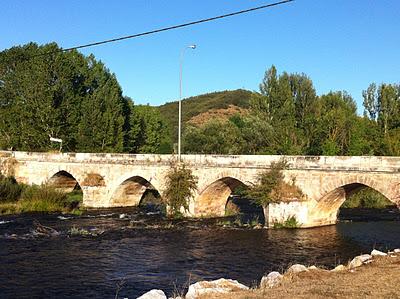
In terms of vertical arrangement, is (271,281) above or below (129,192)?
below

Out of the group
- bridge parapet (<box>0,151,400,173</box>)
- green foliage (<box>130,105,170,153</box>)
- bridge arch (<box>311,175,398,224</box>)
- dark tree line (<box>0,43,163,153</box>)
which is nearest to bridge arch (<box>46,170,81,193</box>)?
bridge parapet (<box>0,151,400,173</box>)

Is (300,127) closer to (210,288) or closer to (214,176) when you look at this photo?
(214,176)

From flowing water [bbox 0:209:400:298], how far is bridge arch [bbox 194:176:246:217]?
1.93m

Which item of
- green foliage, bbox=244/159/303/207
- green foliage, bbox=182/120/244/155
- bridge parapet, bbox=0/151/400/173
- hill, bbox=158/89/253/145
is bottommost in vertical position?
green foliage, bbox=244/159/303/207

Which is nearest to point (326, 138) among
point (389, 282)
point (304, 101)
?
point (304, 101)

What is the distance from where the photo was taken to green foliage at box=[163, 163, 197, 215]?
34.9 meters

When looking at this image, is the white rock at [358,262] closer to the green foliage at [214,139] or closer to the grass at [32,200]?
the grass at [32,200]

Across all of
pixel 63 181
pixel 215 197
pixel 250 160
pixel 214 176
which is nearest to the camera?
pixel 250 160

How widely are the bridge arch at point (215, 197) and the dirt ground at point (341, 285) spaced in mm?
18875

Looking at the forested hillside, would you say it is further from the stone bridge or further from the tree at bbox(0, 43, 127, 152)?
the stone bridge

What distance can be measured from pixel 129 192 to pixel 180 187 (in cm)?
974

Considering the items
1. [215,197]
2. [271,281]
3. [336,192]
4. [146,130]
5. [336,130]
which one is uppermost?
[146,130]

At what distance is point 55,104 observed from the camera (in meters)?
55.8

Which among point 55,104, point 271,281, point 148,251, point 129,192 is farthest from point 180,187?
point 55,104
